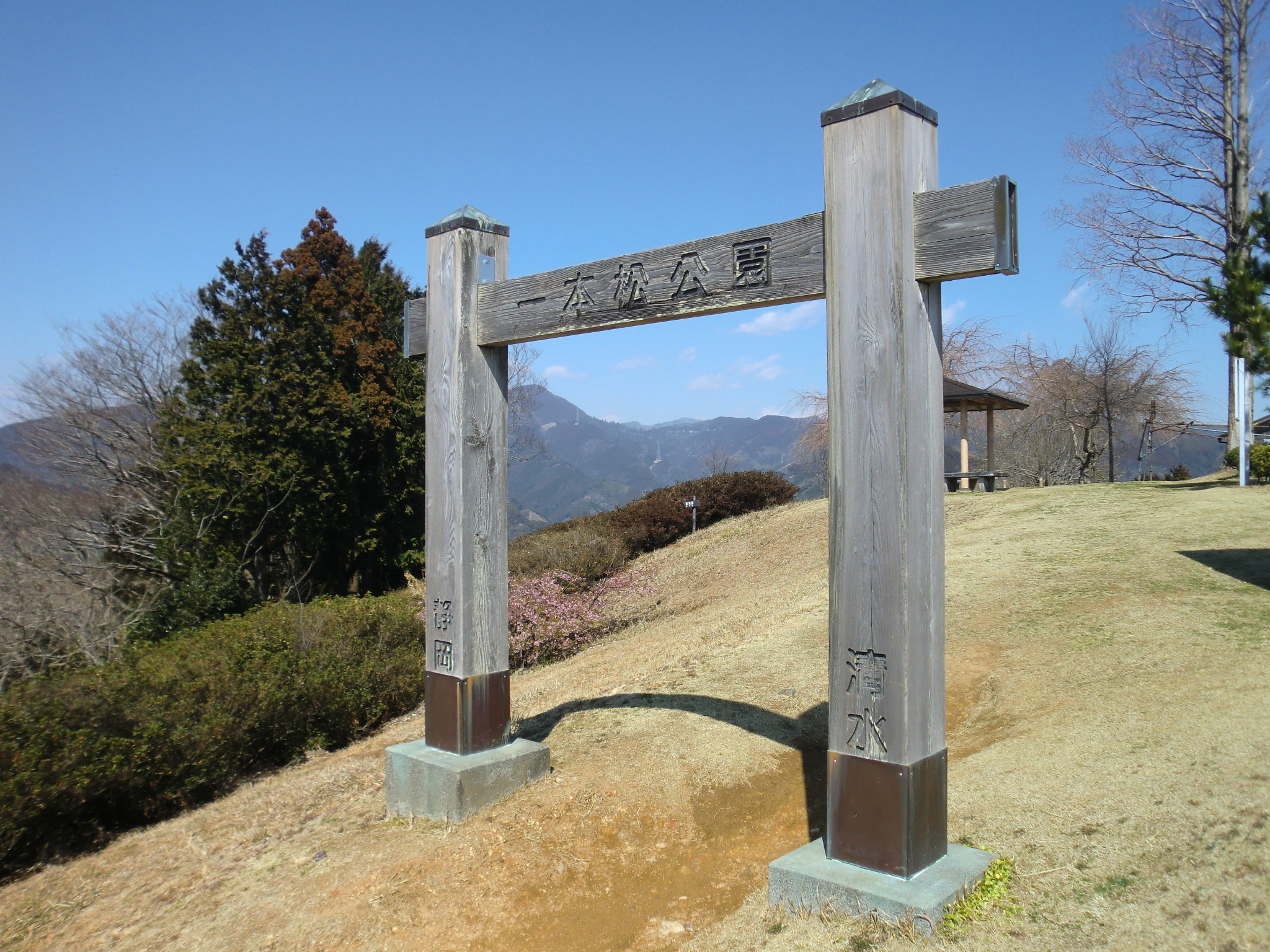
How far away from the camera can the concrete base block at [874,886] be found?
2.84m

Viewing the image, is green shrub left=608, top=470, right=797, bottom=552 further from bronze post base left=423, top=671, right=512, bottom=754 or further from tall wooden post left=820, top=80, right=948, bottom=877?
tall wooden post left=820, top=80, right=948, bottom=877

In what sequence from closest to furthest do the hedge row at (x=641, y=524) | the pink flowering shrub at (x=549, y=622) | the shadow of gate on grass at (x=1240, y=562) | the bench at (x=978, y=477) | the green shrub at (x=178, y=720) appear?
the green shrub at (x=178, y=720) < the shadow of gate on grass at (x=1240, y=562) < the pink flowering shrub at (x=549, y=622) < the hedge row at (x=641, y=524) < the bench at (x=978, y=477)

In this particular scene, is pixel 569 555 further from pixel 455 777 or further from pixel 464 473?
pixel 455 777

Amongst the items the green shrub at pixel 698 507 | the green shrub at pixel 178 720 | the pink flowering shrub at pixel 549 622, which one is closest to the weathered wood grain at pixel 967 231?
the green shrub at pixel 178 720

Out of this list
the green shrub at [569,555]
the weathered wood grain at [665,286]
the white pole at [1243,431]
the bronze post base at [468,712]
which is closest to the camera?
the weathered wood grain at [665,286]

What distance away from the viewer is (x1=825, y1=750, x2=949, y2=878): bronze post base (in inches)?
117

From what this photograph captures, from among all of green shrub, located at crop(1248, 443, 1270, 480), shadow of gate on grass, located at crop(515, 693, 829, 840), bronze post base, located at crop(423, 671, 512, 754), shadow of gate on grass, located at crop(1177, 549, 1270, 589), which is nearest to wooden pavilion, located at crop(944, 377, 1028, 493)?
green shrub, located at crop(1248, 443, 1270, 480)

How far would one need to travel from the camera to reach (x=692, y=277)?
3854 millimetres

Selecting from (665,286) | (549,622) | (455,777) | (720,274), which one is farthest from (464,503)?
(549,622)

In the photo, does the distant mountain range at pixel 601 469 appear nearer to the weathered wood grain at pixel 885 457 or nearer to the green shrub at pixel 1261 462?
the green shrub at pixel 1261 462

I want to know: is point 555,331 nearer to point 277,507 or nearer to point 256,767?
point 256,767

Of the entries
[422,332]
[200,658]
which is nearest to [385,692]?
[200,658]

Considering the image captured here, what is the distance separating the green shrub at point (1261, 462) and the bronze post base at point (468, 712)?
14489 millimetres

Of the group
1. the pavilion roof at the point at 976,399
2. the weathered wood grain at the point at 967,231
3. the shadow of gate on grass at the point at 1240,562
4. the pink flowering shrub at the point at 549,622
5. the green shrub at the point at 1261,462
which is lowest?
the pink flowering shrub at the point at 549,622
